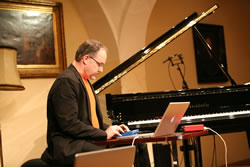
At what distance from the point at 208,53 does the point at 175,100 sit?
8.65 feet

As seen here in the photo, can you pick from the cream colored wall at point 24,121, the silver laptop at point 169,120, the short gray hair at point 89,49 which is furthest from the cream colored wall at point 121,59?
the silver laptop at point 169,120

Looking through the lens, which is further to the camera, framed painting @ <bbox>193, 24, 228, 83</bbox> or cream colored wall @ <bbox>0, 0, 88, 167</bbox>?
framed painting @ <bbox>193, 24, 228, 83</bbox>

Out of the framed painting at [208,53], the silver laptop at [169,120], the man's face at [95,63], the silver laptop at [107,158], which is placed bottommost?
the silver laptop at [107,158]

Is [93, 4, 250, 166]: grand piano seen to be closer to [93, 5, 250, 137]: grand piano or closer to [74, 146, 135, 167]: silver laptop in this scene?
[93, 5, 250, 137]: grand piano

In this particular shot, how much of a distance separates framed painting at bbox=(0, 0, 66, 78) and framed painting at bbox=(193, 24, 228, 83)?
2.37 m

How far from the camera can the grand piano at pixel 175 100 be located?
362 centimetres

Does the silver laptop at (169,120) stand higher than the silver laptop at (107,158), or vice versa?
the silver laptop at (169,120)

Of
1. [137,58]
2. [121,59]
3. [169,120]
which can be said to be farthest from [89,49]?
[121,59]

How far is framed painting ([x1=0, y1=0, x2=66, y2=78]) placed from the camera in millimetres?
4312

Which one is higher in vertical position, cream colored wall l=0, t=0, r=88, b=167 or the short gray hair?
the short gray hair

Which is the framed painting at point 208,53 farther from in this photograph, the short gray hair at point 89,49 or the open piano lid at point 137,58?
the short gray hair at point 89,49

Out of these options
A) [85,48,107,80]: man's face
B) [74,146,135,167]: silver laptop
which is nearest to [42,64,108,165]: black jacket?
[85,48,107,80]: man's face

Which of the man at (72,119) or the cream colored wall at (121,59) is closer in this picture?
the man at (72,119)

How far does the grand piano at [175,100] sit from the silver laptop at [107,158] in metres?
1.89
